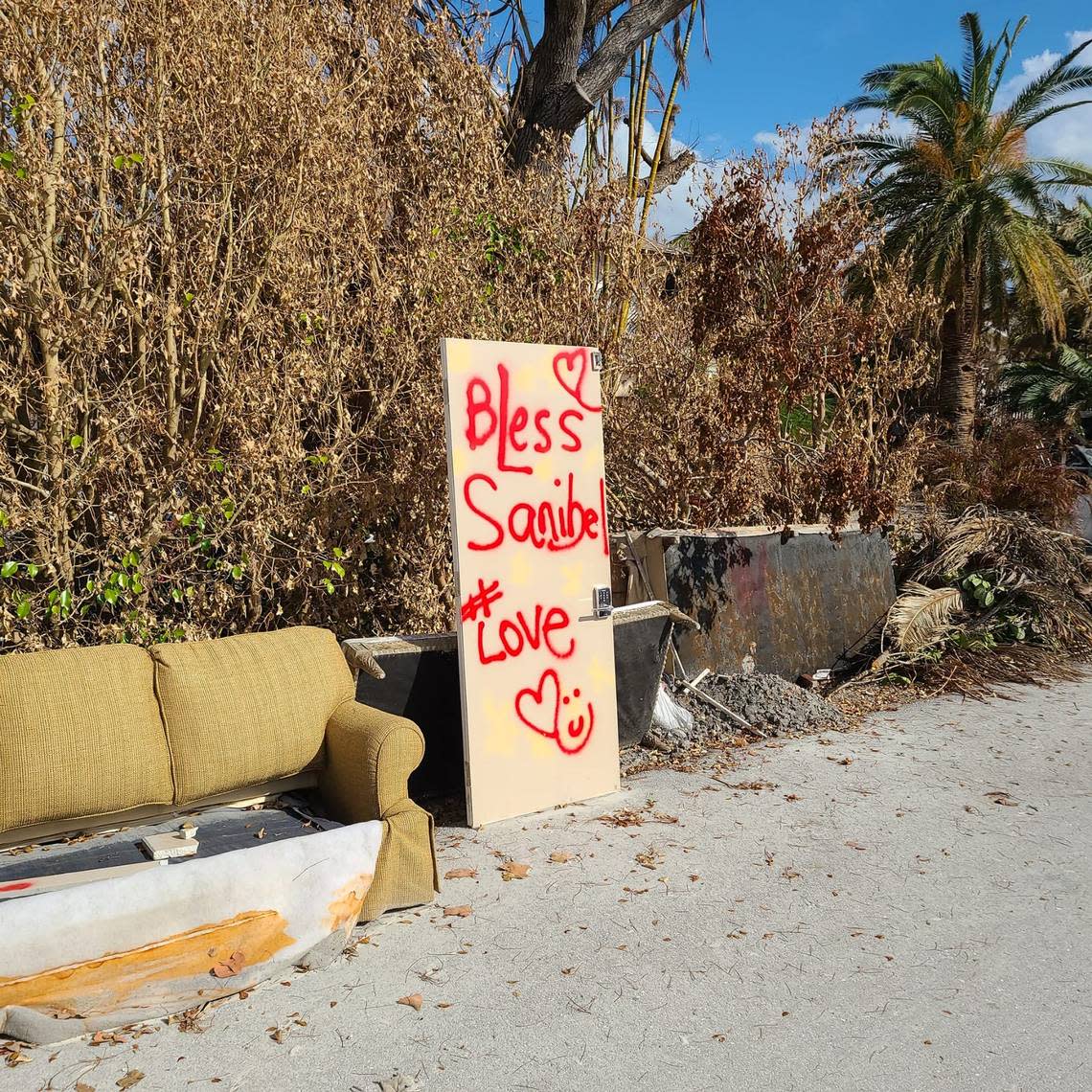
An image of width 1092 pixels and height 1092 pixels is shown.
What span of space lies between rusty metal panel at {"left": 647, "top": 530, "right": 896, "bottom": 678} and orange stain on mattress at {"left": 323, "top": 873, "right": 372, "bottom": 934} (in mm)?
3772

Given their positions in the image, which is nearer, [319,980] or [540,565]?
[319,980]

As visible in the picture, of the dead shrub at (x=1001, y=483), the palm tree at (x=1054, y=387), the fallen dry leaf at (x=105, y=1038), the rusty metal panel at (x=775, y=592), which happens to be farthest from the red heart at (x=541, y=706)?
the palm tree at (x=1054, y=387)

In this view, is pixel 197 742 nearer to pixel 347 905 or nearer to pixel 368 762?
pixel 368 762

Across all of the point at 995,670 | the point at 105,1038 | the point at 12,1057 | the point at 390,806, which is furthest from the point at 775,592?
the point at 12,1057

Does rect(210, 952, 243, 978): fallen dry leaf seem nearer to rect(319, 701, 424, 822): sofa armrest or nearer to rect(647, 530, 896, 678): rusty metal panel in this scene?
rect(319, 701, 424, 822): sofa armrest

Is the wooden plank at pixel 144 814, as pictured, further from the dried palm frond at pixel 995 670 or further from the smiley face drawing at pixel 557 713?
the dried palm frond at pixel 995 670

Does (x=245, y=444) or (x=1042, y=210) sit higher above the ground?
(x=1042, y=210)

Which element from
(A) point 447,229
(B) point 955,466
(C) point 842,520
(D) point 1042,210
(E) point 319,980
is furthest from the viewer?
(D) point 1042,210

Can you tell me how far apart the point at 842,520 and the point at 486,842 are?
13.6 ft

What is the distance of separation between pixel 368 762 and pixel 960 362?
14663 millimetres

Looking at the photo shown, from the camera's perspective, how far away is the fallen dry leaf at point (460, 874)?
14.2ft

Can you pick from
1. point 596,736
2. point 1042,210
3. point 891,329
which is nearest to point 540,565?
point 596,736

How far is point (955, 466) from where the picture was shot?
32.9 feet

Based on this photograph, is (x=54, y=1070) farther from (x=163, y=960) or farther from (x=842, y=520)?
(x=842, y=520)
